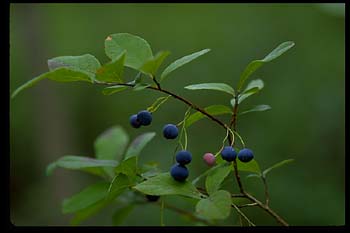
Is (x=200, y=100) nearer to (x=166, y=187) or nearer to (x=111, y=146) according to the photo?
(x=111, y=146)

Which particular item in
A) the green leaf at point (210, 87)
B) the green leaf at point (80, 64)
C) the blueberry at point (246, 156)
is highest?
the green leaf at point (80, 64)

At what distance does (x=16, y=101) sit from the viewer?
4.01 metres

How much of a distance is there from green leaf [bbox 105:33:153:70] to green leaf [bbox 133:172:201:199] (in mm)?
154

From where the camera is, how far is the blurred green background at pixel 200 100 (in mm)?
2395

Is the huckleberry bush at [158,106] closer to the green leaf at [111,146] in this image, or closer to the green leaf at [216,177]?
the green leaf at [216,177]

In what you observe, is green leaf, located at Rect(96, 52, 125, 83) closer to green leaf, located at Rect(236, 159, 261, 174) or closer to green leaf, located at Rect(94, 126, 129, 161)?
green leaf, located at Rect(236, 159, 261, 174)

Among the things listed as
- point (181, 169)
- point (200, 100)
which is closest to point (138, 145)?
point (181, 169)

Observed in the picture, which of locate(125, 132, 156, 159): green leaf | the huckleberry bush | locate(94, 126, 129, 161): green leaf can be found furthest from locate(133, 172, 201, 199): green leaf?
locate(94, 126, 129, 161): green leaf

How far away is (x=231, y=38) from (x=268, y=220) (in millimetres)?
1773

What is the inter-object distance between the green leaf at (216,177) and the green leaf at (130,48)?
186 millimetres

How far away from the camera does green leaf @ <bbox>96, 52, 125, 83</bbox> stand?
619 mm

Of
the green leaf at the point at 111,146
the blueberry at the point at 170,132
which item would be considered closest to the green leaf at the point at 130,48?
the blueberry at the point at 170,132

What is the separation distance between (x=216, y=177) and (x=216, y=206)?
0.31ft

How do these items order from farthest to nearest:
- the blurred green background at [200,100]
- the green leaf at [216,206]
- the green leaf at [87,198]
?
the blurred green background at [200,100] → the green leaf at [87,198] → the green leaf at [216,206]
